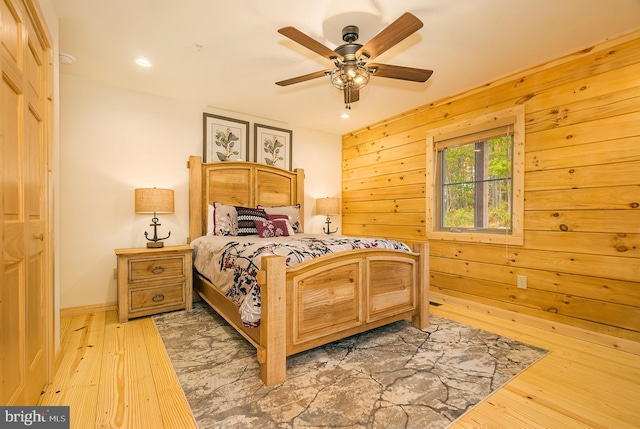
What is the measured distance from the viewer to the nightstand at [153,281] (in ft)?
9.07

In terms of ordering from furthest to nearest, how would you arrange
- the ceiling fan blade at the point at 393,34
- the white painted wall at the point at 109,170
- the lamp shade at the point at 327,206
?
the lamp shade at the point at 327,206, the white painted wall at the point at 109,170, the ceiling fan blade at the point at 393,34

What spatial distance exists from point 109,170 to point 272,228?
1.85 metres

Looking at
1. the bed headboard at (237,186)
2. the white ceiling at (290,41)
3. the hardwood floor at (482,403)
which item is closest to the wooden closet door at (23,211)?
the hardwood floor at (482,403)

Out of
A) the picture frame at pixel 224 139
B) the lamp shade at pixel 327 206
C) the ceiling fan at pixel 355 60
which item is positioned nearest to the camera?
the ceiling fan at pixel 355 60

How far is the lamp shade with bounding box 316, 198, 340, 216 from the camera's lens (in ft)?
14.7

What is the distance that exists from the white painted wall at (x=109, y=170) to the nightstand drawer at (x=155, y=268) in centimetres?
55

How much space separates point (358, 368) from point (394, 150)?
3.00 metres

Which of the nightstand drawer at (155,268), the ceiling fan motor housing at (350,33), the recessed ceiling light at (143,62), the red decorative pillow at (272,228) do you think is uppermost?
the recessed ceiling light at (143,62)

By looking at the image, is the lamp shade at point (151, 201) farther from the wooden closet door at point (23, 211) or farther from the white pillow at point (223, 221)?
the wooden closet door at point (23, 211)

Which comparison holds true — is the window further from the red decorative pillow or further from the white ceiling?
the red decorative pillow

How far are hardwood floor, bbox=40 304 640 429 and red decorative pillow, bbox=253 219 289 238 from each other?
1371 mm

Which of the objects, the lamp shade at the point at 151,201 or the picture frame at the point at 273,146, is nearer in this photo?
the lamp shade at the point at 151,201

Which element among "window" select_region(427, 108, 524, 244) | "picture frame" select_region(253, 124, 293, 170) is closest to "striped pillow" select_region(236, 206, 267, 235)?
"picture frame" select_region(253, 124, 293, 170)

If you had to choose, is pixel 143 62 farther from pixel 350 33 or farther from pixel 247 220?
pixel 350 33
